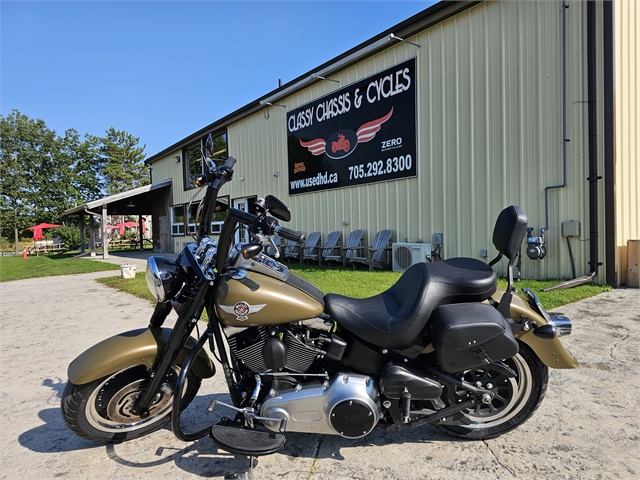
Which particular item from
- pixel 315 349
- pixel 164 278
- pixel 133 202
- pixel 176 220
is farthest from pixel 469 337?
pixel 133 202

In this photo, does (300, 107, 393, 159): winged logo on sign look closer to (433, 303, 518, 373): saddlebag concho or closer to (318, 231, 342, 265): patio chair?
(318, 231, 342, 265): patio chair

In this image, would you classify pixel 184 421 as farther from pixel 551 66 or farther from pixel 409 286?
pixel 551 66

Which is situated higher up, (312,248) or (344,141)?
(344,141)

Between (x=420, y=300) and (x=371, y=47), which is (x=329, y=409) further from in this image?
(x=371, y=47)

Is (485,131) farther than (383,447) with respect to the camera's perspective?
Yes

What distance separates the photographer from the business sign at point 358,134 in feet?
30.5

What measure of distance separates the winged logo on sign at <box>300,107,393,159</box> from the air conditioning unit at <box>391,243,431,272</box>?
9.96ft

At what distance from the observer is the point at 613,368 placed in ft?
10.3

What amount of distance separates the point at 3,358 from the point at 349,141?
8.61m

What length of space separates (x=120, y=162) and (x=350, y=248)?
147 ft

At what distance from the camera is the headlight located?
77.9 inches

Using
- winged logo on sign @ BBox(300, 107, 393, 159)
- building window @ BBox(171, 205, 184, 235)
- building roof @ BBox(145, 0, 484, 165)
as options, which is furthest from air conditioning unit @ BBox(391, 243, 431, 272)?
building window @ BBox(171, 205, 184, 235)

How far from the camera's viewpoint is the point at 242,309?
1888 mm

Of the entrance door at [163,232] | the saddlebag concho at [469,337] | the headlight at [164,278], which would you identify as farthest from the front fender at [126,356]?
the entrance door at [163,232]
